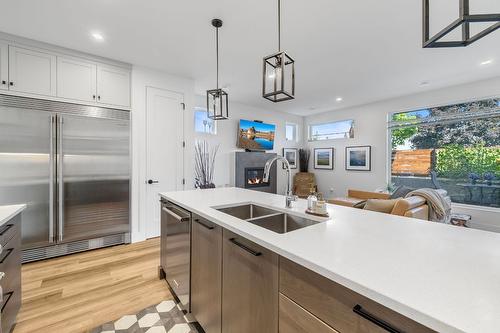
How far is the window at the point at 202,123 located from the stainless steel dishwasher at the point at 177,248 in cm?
305

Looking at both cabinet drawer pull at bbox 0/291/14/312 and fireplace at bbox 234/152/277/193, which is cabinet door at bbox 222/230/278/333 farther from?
fireplace at bbox 234/152/277/193

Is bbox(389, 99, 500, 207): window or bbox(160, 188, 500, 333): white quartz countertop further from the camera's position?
bbox(389, 99, 500, 207): window

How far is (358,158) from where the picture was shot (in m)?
5.76

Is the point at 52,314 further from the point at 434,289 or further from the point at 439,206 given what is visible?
the point at 439,206

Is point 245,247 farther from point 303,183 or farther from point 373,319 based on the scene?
point 303,183

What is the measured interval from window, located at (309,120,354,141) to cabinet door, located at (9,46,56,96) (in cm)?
607

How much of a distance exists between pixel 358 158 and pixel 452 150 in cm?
182

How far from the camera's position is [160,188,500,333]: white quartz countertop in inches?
21.3

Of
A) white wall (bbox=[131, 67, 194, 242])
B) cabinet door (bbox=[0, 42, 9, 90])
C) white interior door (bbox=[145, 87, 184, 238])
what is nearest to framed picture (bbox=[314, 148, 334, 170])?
white interior door (bbox=[145, 87, 184, 238])

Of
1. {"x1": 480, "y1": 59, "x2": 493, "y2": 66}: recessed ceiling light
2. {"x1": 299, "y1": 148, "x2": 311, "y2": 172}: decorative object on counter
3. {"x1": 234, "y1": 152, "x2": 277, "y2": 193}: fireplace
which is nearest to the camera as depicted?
{"x1": 480, "y1": 59, "x2": 493, "y2": 66}: recessed ceiling light

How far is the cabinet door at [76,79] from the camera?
2.85m

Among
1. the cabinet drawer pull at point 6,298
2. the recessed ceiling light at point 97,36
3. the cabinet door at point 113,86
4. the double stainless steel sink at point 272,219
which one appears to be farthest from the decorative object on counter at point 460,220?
the recessed ceiling light at point 97,36

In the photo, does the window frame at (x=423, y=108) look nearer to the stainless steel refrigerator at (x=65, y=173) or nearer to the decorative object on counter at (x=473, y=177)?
the decorative object on counter at (x=473, y=177)

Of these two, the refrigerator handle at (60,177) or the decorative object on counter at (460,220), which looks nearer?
the refrigerator handle at (60,177)
